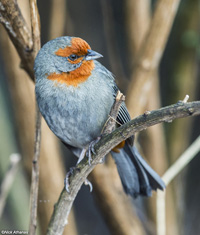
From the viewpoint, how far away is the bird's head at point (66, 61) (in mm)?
2525

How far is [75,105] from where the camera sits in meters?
2.47

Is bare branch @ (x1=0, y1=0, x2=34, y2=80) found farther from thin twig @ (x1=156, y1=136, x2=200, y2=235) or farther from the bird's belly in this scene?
thin twig @ (x1=156, y1=136, x2=200, y2=235)

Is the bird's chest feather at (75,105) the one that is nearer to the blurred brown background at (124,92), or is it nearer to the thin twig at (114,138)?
the thin twig at (114,138)

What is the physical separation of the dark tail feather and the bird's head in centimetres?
66

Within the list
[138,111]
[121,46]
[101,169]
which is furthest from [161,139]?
[121,46]

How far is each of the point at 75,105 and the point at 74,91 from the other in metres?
0.09

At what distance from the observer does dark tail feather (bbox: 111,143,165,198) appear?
8.79ft

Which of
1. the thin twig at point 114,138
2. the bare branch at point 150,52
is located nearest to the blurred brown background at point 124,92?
the bare branch at point 150,52

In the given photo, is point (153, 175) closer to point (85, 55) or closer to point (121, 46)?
point (85, 55)

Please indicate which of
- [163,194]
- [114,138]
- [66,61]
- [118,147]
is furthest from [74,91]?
[163,194]

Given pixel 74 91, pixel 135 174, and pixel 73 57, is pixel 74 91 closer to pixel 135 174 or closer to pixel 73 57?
pixel 73 57

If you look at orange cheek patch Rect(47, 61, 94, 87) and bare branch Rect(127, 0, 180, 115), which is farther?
bare branch Rect(127, 0, 180, 115)

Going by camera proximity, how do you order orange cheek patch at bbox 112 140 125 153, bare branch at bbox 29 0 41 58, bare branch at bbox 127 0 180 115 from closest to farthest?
bare branch at bbox 29 0 41 58 → orange cheek patch at bbox 112 140 125 153 → bare branch at bbox 127 0 180 115

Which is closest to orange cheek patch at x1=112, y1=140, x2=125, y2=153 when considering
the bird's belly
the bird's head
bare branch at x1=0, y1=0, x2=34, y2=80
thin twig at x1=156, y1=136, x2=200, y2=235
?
the bird's belly
